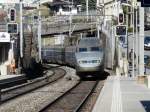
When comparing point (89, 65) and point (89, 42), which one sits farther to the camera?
point (89, 42)

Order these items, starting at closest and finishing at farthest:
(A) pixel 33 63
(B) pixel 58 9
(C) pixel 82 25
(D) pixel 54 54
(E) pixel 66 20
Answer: (A) pixel 33 63 < (D) pixel 54 54 < (C) pixel 82 25 < (E) pixel 66 20 < (B) pixel 58 9

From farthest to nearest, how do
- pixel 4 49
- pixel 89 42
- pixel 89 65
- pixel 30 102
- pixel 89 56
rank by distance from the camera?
→ pixel 4 49 < pixel 89 42 < pixel 89 56 < pixel 89 65 < pixel 30 102

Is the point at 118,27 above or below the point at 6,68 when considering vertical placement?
above

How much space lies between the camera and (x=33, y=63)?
55125mm

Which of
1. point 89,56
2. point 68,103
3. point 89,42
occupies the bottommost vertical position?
point 68,103

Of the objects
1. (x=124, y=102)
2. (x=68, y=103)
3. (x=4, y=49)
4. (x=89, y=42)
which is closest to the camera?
(x=124, y=102)

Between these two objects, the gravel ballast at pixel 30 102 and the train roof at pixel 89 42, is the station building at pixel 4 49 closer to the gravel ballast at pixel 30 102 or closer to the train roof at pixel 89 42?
the train roof at pixel 89 42

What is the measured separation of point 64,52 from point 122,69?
13268 millimetres

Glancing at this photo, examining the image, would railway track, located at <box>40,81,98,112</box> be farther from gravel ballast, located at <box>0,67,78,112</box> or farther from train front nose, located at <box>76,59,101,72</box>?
train front nose, located at <box>76,59,101,72</box>

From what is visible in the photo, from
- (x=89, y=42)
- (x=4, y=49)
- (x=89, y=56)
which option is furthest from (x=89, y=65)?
(x=4, y=49)

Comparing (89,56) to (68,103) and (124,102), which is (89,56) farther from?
(124,102)

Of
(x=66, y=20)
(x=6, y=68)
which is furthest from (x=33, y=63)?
(x=66, y=20)

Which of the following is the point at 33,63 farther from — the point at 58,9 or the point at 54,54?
the point at 58,9

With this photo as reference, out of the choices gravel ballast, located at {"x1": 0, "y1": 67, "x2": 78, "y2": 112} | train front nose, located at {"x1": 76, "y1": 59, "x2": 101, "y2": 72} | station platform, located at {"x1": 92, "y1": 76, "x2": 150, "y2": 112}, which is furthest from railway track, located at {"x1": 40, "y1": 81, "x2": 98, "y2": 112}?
train front nose, located at {"x1": 76, "y1": 59, "x2": 101, "y2": 72}
